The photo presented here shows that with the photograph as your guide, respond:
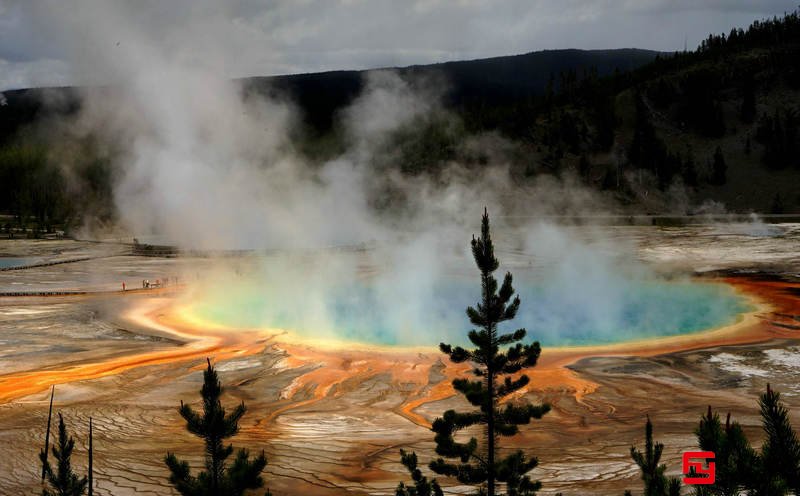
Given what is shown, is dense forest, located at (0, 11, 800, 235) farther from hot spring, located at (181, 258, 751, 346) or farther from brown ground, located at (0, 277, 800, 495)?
brown ground, located at (0, 277, 800, 495)

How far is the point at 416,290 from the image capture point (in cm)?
2875

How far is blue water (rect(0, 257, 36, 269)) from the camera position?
138 ft

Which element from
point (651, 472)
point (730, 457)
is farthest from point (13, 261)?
point (730, 457)

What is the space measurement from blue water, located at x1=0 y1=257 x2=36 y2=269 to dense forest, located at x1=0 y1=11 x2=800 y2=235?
20956 millimetres

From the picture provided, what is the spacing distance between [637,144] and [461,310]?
59763mm

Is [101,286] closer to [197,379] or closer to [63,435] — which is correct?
[197,379]

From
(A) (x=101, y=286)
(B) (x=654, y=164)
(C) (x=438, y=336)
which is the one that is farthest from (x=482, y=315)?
(B) (x=654, y=164)

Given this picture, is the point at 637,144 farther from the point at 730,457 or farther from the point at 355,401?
the point at 730,457

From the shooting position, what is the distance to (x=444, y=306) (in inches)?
987

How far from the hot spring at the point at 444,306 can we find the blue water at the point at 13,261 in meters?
17.8

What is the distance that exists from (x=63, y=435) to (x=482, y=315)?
15.2 ft

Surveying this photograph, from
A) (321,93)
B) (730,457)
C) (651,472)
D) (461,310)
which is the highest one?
(321,93)

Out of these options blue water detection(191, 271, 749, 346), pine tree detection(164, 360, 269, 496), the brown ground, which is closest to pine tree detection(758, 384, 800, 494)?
pine tree detection(164, 360, 269, 496)

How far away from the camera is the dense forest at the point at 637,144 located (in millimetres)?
71188
